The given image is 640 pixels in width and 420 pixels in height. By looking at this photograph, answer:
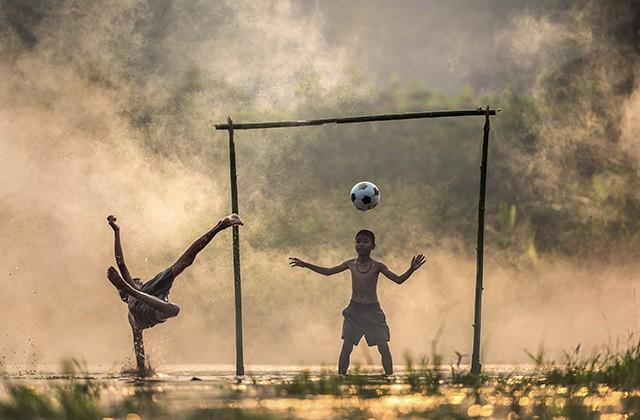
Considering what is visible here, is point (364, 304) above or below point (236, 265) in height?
below

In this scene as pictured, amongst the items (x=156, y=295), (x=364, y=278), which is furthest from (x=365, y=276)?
(x=156, y=295)

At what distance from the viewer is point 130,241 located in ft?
74.7

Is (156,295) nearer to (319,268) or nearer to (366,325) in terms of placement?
(319,268)

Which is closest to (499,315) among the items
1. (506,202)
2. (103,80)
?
(506,202)

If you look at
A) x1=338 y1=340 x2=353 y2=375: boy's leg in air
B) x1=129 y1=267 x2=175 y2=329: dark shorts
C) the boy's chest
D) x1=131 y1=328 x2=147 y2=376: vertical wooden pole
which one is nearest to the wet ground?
x1=131 y1=328 x2=147 y2=376: vertical wooden pole

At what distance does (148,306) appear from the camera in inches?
469

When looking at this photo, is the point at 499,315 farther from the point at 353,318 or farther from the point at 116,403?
the point at 116,403

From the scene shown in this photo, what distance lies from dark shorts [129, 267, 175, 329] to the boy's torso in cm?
230

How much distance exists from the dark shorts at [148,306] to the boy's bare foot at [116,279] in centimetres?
61

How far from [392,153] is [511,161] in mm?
4407

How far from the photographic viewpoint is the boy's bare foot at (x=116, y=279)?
35.6 ft

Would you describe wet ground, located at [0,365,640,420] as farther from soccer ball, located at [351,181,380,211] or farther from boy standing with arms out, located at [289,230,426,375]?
soccer ball, located at [351,181,380,211]

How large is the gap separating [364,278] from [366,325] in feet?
1.89

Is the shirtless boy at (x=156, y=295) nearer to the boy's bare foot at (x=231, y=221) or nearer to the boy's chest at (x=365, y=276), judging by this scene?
the boy's bare foot at (x=231, y=221)
